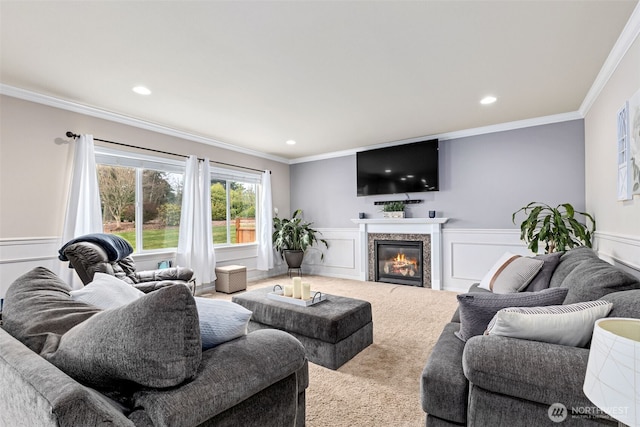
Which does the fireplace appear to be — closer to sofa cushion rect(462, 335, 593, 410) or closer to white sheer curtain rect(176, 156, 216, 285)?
white sheer curtain rect(176, 156, 216, 285)

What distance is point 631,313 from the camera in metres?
1.13

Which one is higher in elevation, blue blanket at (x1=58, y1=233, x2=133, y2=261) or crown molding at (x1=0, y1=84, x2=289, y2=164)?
crown molding at (x1=0, y1=84, x2=289, y2=164)

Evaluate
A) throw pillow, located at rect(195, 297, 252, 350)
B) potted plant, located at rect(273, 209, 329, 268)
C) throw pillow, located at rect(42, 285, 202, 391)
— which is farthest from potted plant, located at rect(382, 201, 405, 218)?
throw pillow, located at rect(42, 285, 202, 391)

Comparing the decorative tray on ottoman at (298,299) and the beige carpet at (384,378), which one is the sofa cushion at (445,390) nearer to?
the beige carpet at (384,378)

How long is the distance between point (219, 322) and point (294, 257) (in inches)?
184

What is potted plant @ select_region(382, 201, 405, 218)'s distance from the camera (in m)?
5.18

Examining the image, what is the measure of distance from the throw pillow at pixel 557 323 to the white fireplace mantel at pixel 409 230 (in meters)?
3.63

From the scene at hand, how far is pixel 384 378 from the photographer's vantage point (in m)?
2.12

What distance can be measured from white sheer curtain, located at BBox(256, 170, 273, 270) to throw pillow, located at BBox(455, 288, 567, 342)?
4.55m

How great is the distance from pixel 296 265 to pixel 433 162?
10.1 ft

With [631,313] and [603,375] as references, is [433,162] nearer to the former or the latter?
[631,313]

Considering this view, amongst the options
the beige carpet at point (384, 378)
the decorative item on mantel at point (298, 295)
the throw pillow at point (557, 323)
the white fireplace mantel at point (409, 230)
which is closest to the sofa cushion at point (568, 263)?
the throw pillow at point (557, 323)

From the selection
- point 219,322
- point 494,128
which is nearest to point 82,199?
point 219,322

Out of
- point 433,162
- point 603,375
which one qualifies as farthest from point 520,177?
point 603,375
